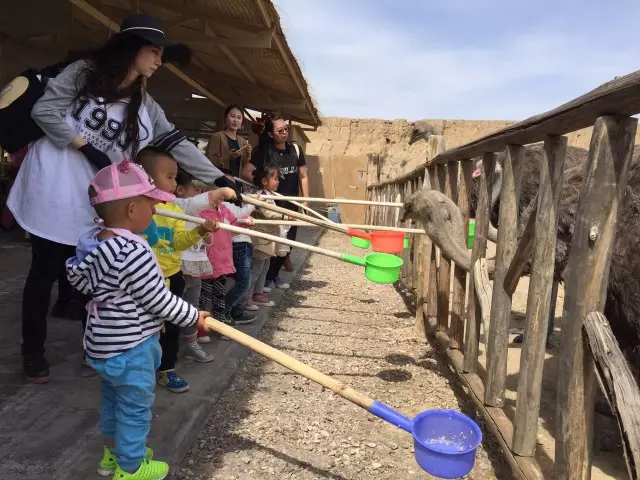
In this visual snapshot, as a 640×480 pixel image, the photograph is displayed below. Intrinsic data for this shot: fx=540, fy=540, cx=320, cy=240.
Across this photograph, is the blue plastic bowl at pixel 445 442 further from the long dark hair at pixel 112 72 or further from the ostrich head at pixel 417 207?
Result: the long dark hair at pixel 112 72

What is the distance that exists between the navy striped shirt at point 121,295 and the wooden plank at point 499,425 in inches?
58.1

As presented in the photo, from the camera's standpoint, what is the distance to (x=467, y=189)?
12.7 feet

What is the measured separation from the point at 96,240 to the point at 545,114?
6.14 feet

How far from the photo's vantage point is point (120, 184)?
206 centimetres

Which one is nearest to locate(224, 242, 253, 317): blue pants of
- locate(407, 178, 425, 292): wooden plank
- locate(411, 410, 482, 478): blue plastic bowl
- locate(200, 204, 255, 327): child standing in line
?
locate(200, 204, 255, 327): child standing in line

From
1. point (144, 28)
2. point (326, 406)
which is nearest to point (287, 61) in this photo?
point (144, 28)

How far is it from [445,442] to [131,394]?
120 centimetres

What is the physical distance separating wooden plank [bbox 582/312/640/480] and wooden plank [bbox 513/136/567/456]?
47cm

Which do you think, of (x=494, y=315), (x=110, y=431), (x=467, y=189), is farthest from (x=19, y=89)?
(x=467, y=189)

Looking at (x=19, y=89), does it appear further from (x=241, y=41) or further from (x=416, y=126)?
(x=416, y=126)

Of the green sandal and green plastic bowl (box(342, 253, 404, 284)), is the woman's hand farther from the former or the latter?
green plastic bowl (box(342, 253, 404, 284))

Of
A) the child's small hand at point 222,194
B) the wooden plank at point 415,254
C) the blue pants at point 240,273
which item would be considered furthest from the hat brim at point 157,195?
the wooden plank at point 415,254

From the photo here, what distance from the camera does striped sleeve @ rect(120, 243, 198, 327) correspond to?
6.54 feet

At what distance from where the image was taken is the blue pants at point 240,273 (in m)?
4.48
